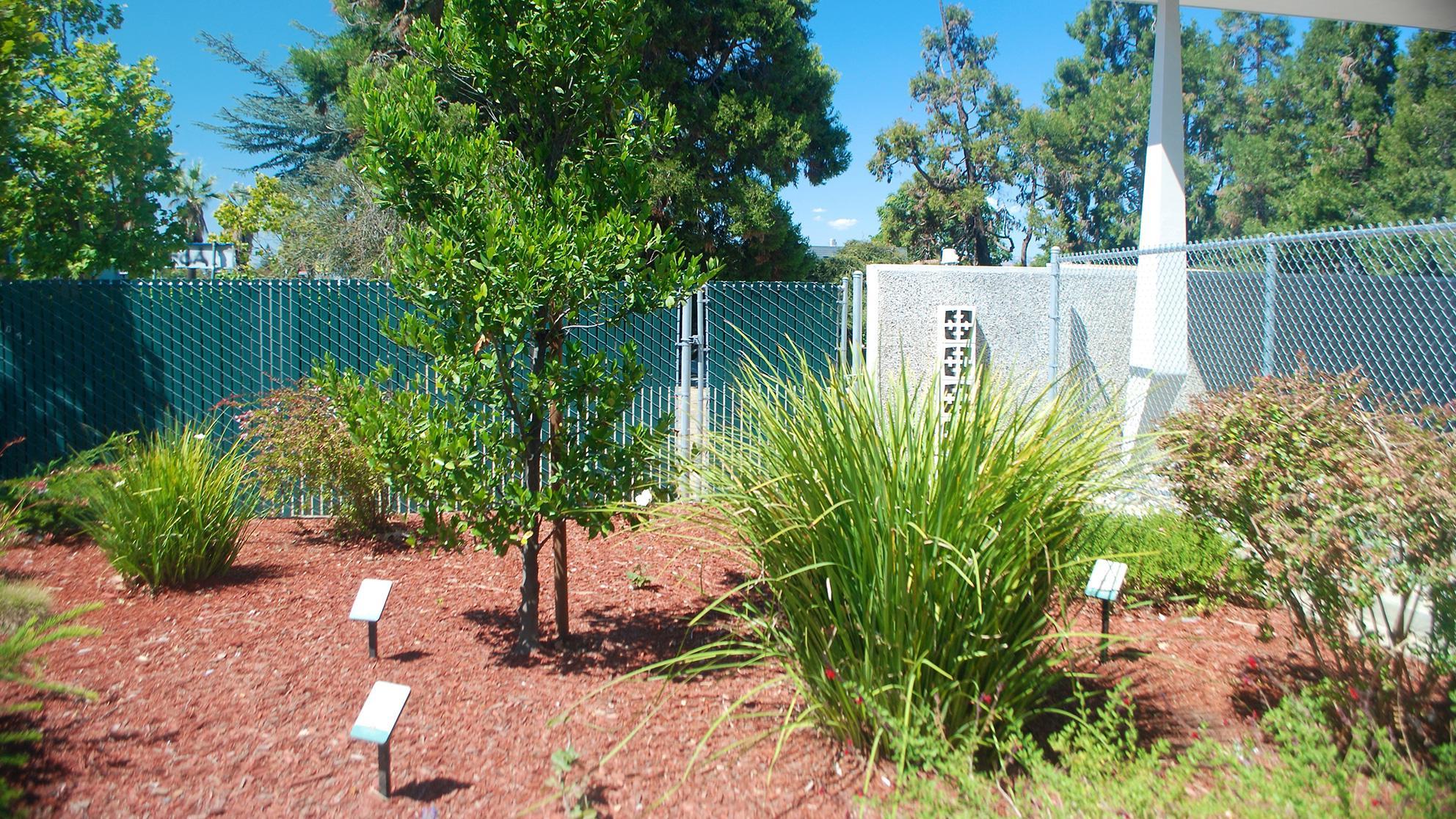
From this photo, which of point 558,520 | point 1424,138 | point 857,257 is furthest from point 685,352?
point 857,257

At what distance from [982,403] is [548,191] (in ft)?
7.83

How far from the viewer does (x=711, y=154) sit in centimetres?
1606

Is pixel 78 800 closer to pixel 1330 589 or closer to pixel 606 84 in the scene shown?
pixel 606 84

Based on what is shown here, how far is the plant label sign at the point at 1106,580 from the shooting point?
12.5 ft

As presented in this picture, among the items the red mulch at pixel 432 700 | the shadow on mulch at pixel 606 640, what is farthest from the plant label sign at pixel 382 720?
the shadow on mulch at pixel 606 640

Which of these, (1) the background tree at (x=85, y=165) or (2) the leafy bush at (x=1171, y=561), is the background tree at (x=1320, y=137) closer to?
(2) the leafy bush at (x=1171, y=561)

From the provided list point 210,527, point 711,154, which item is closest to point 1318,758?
point 210,527

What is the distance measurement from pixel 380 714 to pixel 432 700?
39.4 inches

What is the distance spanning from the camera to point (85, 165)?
13.7m

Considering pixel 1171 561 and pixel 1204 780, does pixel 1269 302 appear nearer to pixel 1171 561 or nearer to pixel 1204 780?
pixel 1171 561

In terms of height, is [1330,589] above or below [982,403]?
below

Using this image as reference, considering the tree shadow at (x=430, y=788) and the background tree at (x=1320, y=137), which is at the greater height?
the background tree at (x=1320, y=137)

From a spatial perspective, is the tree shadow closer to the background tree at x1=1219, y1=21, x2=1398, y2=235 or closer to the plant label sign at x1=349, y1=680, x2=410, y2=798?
the plant label sign at x1=349, y1=680, x2=410, y2=798

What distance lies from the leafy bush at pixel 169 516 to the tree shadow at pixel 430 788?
300 centimetres
